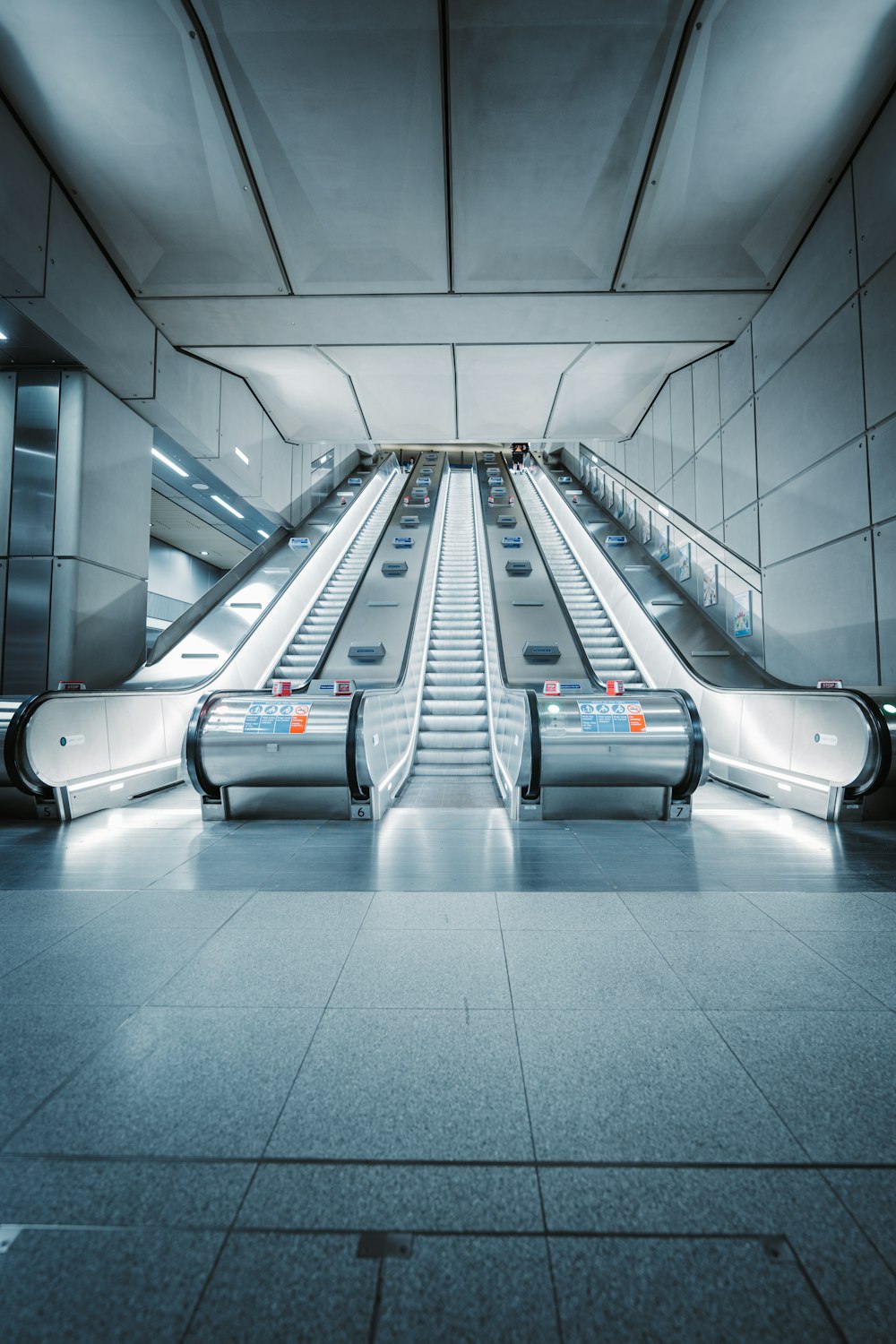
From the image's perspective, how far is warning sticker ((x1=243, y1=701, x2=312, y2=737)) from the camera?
5.18 m

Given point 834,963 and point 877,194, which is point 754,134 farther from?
point 834,963

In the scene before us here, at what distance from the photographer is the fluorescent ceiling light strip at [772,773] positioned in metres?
5.23

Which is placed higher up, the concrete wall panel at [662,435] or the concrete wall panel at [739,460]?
the concrete wall panel at [662,435]

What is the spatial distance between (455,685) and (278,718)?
391 centimetres

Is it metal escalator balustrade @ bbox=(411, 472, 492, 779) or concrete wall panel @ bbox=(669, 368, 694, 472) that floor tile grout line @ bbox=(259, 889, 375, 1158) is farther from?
concrete wall panel @ bbox=(669, 368, 694, 472)

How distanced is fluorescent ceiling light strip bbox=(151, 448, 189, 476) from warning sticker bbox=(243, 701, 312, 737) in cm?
594

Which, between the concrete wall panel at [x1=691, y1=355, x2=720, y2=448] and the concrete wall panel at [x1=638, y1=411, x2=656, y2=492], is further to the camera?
the concrete wall panel at [x1=638, y1=411, x2=656, y2=492]

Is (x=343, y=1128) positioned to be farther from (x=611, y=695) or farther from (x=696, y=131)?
(x=696, y=131)

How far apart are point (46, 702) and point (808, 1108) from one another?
221 inches

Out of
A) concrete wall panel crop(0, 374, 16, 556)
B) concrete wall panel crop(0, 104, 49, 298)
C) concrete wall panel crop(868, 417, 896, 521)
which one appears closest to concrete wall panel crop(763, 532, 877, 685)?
concrete wall panel crop(868, 417, 896, 521)

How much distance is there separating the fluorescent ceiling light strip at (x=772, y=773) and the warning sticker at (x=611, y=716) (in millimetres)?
1569

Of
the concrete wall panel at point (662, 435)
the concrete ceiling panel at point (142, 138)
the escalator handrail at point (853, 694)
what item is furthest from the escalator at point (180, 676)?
the concrete wall panel at point (662, 435)

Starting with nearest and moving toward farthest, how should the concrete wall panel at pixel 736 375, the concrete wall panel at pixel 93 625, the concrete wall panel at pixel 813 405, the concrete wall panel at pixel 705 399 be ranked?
the concrete wall panel at pixel 813 405, the concrete wall panel at pixel 93 625, the concrete wall panel at pixel 736 375, the concrete wall panel at pixel 705 399

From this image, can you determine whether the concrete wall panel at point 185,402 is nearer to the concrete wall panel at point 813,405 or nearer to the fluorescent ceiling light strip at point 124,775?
the fluorescent ceiling light strip at point 124,775
